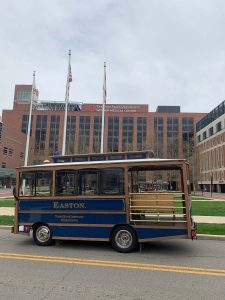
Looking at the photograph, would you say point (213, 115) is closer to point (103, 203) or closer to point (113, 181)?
point (113, 181)

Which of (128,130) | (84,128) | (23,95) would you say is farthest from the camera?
(23,95)

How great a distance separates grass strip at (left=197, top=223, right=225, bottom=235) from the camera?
10830 millimetres

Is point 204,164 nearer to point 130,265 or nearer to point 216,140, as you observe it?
point 216,140

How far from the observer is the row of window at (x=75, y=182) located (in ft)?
27.8

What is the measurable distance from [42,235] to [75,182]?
78.9 inches

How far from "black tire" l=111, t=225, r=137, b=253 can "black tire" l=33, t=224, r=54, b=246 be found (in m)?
2.08

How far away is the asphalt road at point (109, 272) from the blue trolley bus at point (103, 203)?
509mm

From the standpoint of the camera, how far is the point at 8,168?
66375 millimetres

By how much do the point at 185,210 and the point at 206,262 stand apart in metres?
1.42

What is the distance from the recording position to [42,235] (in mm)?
9078

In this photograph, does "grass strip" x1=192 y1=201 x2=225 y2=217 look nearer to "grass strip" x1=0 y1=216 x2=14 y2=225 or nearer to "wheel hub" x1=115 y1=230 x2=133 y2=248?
"wheel hub" x1=115 y1=230 x2=133 y2=248

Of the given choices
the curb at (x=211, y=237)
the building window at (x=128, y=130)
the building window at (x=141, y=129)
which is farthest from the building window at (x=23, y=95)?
the curb at (x=211, y=237)

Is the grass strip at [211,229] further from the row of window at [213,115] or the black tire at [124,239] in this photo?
the row of window at [213,115]

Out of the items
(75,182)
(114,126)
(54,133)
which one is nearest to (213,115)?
Result: (114,126)
